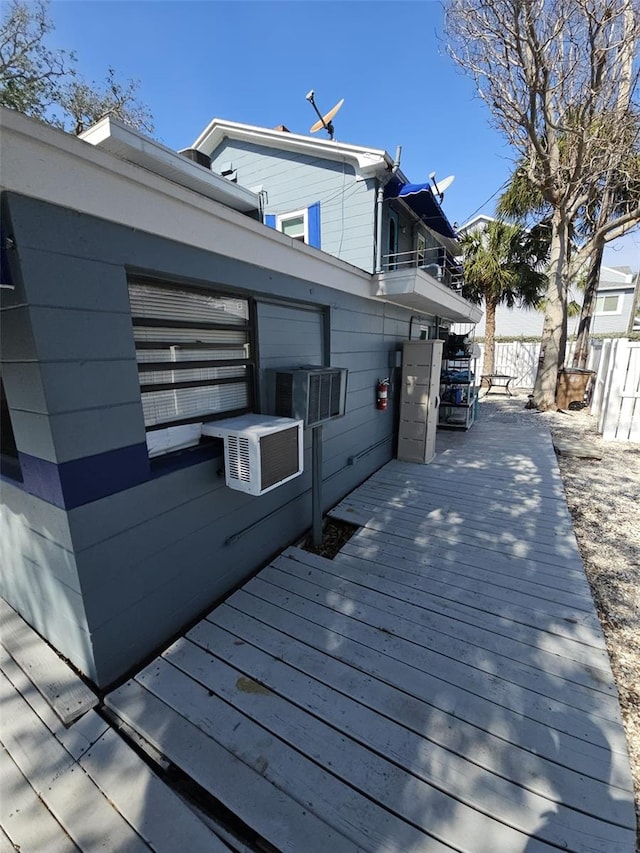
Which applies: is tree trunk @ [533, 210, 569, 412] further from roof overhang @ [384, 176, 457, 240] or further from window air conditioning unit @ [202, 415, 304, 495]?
window air conditioning unit @ [202, 415, 304, 495]

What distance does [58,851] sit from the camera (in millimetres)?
1249

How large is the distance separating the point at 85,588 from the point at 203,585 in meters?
0.80

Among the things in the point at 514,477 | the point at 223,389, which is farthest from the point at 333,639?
the point at 514,477

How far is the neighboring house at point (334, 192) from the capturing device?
490cm

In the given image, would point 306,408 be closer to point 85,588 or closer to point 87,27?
point 85,588

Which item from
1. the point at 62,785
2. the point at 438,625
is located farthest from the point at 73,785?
the point at 438,625

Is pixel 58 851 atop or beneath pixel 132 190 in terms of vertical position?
beneath

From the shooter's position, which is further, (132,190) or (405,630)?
(405,630)

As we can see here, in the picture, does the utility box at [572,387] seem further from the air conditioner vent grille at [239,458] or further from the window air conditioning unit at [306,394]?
the air conditioner vent grille at [239,458]

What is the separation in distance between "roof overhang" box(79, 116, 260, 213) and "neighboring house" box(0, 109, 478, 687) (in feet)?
0.06

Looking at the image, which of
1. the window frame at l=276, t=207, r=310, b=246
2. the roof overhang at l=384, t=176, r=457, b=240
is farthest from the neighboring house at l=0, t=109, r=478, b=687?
the window frame at l=276, t=207, r=310, b=246

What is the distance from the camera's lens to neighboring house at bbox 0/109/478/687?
57.5 inches

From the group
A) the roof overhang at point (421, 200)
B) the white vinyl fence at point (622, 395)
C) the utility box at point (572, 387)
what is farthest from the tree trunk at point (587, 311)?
the roof overhang at point (421, 200)

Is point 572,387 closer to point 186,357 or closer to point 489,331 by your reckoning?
point 489,331
